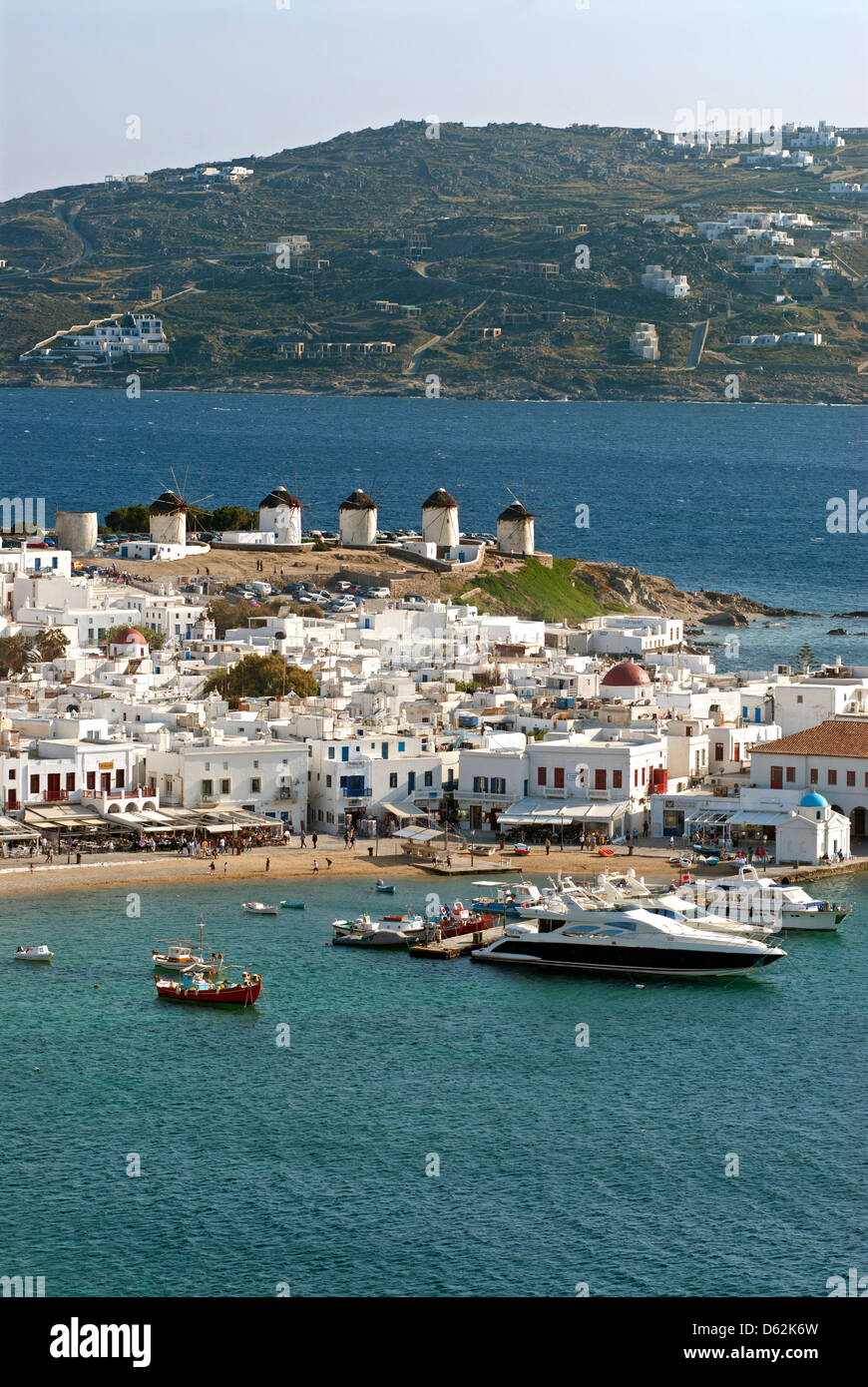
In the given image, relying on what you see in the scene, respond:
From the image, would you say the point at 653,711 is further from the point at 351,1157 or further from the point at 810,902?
the point at 351,1157

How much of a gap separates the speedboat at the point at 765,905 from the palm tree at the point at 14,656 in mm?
23749

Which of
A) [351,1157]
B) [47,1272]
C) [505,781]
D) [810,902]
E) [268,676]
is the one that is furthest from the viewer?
[268,676]

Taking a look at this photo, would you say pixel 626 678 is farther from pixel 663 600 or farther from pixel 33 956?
pixel 663 600

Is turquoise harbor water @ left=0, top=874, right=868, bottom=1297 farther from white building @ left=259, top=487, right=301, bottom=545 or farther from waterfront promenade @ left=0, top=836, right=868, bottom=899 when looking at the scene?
white building @ left=259, top=487, right=301, bottom=545

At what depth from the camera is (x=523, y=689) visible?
59.0 m

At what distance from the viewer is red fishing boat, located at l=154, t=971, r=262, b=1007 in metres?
35.9

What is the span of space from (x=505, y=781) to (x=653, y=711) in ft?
17.2

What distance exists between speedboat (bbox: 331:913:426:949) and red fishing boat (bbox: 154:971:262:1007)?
354cm

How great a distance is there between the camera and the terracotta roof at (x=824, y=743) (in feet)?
159

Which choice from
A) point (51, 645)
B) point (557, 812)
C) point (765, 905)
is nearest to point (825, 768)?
point (557, 812)

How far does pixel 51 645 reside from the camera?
2517 inches

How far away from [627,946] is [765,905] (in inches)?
139

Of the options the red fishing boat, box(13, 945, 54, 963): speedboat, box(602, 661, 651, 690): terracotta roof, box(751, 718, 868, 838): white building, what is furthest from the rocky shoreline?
the red fishing boat
